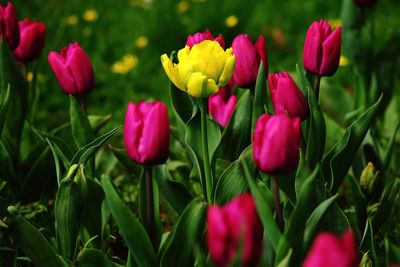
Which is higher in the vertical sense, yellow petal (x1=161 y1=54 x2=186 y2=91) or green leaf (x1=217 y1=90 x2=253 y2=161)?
yellow petal (x1=161 y1=54 x2=186 y2=91)

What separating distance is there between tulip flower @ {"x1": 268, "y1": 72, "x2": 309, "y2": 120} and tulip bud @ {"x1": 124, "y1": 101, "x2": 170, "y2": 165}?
0.27m

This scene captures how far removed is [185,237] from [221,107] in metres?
0.51

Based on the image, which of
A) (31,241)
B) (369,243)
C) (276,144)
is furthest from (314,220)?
(31,241)

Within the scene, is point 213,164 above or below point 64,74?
below

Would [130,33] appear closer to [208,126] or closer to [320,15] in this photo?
[320,15]

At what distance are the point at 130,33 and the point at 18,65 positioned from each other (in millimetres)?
1458

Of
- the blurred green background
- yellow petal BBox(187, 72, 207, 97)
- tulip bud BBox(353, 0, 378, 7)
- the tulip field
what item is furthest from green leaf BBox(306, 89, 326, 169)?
the blurred green background

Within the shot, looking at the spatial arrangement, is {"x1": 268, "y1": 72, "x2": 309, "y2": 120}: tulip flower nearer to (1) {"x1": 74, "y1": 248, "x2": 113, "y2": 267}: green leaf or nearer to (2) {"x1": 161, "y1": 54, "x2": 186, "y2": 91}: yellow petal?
(2) {"x1": 161, "y1": 54, "x2": 186, "y2": 91}: yellow petal

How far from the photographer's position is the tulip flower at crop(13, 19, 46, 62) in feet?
6.05

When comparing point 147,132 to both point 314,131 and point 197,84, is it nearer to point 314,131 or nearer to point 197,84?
point 197,84

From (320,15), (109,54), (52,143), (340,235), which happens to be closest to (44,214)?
(52,143)

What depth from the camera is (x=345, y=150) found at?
1.55m

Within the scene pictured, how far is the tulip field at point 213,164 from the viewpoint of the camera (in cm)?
117

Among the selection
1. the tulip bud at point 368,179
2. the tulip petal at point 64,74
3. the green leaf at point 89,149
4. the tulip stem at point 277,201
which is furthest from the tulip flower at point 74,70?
the tulip bud at point 368,179
